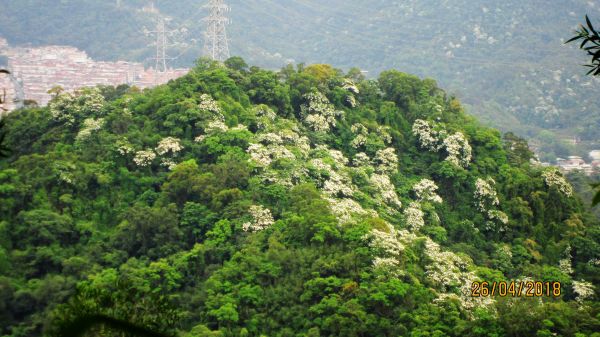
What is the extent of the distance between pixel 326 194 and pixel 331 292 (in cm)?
347

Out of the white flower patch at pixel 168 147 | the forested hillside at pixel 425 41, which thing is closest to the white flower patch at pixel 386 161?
the white flower patch at pixel 168 147

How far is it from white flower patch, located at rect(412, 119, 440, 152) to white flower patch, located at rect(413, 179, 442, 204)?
1628 millimetres

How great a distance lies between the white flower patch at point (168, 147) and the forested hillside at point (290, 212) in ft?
0.28

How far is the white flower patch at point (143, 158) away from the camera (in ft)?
58.6

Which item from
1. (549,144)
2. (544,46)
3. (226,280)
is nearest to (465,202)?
(226,280)

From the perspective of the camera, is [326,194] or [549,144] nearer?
[326,194]

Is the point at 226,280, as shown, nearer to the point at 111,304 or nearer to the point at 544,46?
the point at 111,304

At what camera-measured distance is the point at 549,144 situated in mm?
54469

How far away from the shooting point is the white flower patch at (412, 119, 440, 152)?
850 inches

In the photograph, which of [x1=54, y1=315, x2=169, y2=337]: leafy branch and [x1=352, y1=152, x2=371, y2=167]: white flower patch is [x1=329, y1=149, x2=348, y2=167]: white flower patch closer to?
[x1=352, y1=152, x2=371, y2=167]: white flower patch

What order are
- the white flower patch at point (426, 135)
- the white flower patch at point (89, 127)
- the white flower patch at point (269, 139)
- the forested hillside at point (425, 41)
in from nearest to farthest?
the white flower patch at point (89, 127) → the white flower patch at point (269, 139) → the white flower patch at point (426, 135) → the forested hillside at point (425, 41)
